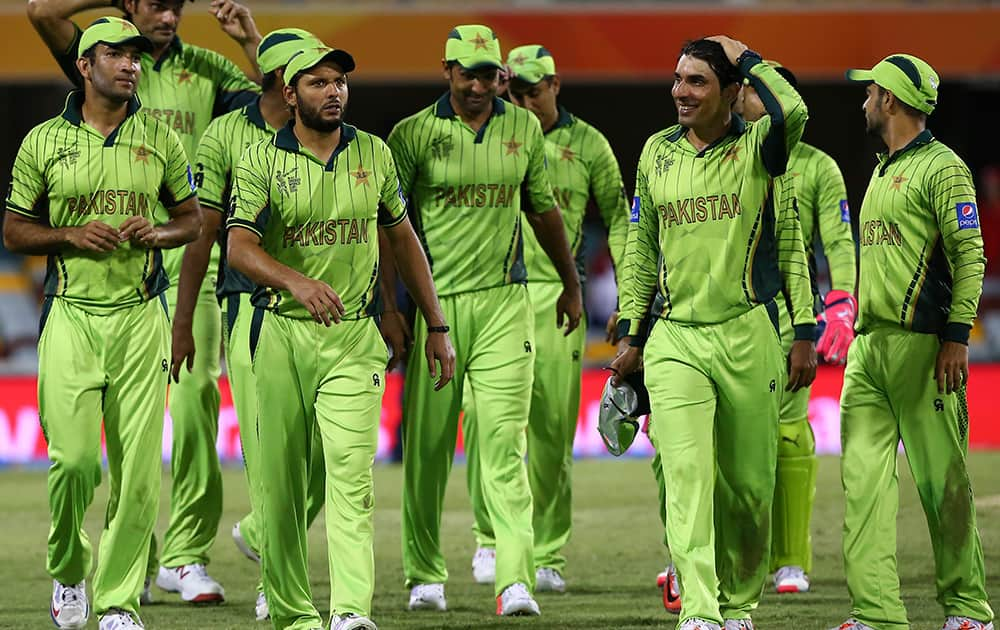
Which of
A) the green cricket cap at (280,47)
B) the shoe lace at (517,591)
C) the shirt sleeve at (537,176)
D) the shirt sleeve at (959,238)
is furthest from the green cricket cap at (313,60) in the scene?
the shoe lace at (517,591)

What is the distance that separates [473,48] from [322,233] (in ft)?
5.26

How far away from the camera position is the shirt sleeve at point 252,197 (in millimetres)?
6492

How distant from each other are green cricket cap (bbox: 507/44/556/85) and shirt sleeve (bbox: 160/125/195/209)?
7.47 feet

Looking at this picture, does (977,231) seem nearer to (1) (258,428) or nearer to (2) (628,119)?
(1) (258,428)

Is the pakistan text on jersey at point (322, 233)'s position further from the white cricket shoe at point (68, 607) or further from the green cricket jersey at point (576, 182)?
the green cricket jersey at point (576, 182)

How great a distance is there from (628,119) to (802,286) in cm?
1452

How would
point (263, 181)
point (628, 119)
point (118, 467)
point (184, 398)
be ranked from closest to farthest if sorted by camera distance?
point (263, 181) < point (118, 467) < point (184, 398) < point (628, 119)

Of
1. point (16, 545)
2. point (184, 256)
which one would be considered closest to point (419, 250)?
point (184, 256)

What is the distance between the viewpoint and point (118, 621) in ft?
22.3

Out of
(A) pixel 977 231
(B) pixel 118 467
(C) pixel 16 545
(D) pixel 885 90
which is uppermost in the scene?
(D) pixel 885 90

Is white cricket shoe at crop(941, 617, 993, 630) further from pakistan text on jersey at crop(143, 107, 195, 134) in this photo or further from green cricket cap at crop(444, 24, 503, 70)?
pakistan text on jersey at crop(143, 107, 195, 134)

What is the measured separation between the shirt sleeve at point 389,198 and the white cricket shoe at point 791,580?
2732 millimetres

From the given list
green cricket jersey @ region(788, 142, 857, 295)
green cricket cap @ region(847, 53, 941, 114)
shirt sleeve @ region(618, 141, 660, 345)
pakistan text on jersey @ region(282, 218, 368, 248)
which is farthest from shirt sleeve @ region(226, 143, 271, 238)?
green cricket jersey @ region(788, 142, 857, 295)

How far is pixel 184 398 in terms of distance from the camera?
8.24 metres
